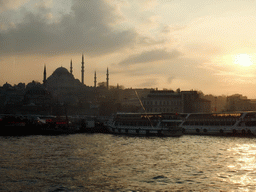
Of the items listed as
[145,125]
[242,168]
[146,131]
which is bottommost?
[242,168]

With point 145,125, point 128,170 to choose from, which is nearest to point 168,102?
point 145,125

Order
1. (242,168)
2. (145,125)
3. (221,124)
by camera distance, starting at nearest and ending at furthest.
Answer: (242,168)
(221,124)
(145,125)

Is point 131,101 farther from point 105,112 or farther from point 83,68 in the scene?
point 83,68

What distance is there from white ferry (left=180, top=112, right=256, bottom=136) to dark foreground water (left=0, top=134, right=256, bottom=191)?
23.3 meters

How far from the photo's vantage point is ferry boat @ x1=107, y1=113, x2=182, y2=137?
59.8 m

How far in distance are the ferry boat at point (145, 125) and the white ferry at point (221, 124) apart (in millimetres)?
4165

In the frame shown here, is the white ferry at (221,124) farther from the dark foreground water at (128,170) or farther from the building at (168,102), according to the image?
the building at (168,102)

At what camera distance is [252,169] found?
2739 cm

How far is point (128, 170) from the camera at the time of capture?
87.9 feet

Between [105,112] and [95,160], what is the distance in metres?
95.9

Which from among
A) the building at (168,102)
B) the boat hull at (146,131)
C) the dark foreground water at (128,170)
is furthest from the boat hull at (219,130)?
the building at (168,102)

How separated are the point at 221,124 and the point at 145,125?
13.9 meters

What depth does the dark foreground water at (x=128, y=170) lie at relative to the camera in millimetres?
21781

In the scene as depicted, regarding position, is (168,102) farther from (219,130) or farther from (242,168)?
(242,168)
